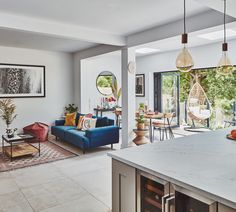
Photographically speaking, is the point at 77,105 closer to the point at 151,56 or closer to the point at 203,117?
the point at 151,56

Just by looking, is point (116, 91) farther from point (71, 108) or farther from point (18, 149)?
point (18, 149)

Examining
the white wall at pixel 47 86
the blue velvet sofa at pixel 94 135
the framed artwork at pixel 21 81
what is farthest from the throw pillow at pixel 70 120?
the framed artwork at pixel 21 81

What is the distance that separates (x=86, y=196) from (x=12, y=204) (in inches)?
35.0

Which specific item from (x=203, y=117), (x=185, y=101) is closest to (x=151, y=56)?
(x=185, y=101)

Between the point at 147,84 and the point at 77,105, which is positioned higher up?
the point at 147,84

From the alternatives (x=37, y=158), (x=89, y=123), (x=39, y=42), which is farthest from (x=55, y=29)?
(x=37, y=158)

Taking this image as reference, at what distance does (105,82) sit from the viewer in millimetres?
7879

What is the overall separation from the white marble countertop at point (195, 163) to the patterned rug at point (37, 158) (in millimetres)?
2998

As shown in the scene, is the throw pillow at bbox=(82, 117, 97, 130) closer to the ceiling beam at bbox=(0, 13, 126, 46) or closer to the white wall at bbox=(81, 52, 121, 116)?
the white wall at bbox=(81, 52, 121, 116)

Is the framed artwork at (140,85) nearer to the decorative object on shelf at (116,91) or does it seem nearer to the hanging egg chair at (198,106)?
the decorative object on shelf at (116,91)

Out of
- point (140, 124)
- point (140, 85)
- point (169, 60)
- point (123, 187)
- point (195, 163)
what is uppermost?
point (169, 60)

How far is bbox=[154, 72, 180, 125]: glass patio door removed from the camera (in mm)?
7512

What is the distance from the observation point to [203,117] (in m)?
6.68

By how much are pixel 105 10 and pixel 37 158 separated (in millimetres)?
3104
